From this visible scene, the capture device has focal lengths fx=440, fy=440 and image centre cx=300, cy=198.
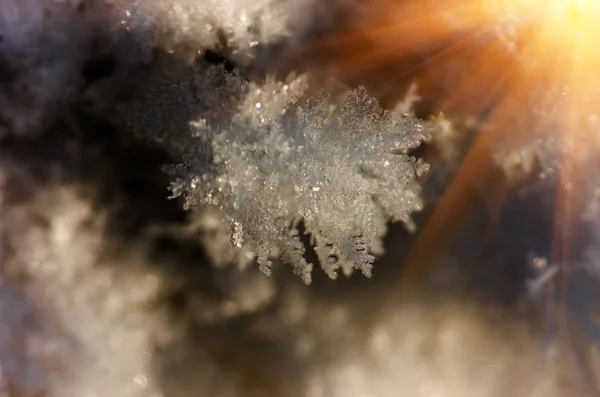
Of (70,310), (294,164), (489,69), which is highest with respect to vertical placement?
(489,69)

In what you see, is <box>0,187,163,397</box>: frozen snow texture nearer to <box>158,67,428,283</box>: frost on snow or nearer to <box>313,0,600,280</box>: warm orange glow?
<box>158,67,428,283</box>: frost on snow

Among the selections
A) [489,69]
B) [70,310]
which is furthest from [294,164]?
[70,310]

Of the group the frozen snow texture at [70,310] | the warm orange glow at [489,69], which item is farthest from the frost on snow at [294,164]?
the frozen snow texture at [70,310]

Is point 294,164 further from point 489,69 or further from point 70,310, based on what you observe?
point 70,310

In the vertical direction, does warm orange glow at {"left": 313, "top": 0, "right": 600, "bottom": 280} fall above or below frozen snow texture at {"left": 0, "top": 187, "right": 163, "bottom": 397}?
above

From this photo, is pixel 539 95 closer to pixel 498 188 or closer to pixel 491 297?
pixel 498 188

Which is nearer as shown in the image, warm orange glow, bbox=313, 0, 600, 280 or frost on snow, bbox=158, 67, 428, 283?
frost on snow, bbox=158, 67, 428, 283

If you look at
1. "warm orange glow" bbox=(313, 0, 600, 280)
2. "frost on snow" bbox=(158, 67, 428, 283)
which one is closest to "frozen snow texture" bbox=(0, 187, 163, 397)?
"frost on snow" bbox=(158, 67, 428, 283)

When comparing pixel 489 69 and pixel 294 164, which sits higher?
pixel 489 69

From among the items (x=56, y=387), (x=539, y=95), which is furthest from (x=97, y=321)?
(x=539, y=95)
